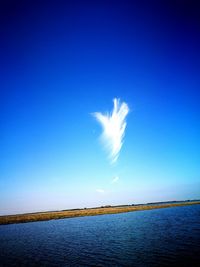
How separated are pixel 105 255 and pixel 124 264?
4095mm

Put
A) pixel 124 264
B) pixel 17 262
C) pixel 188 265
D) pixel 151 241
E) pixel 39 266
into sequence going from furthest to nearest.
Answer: pixel 151 241 → pixel 17 262 → pixel 39 266 → pixel 124 264 → pixel 188 265

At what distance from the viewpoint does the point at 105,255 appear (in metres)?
22.5

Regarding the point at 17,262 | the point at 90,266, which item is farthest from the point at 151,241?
the point at 17,262

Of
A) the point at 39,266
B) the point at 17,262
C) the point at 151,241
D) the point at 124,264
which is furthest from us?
the point at 151,241

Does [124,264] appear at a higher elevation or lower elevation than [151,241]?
lower

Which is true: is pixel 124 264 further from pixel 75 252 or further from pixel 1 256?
pixel 1 256

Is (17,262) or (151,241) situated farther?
(151,241)

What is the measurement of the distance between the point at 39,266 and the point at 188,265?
1355 centimetres

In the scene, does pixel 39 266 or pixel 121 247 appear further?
pixel 121 247

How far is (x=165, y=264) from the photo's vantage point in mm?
18172

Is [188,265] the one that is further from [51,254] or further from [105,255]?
[51,254]

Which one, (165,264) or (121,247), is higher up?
(121,247)

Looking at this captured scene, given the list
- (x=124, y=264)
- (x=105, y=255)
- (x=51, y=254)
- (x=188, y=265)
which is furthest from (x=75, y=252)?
(x=188, y=265)

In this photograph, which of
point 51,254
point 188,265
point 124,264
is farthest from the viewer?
point 51,254
